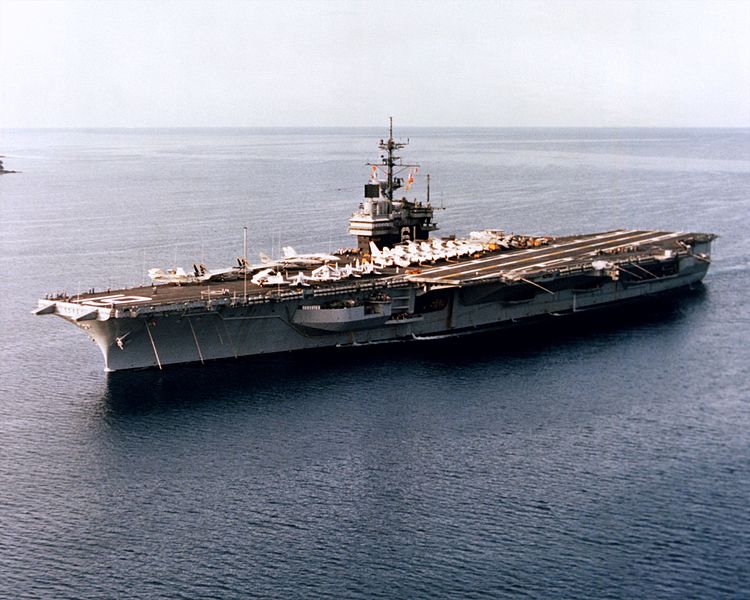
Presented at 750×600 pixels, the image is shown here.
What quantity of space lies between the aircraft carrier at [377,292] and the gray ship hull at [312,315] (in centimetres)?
5

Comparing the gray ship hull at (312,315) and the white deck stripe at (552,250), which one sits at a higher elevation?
the white deck stripe at (552,250)

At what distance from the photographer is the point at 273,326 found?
147 feet

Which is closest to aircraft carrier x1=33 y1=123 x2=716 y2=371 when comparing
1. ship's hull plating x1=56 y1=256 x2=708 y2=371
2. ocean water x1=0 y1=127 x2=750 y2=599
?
ship's hull plating x1=56 y1=256 x2=708 y2=371

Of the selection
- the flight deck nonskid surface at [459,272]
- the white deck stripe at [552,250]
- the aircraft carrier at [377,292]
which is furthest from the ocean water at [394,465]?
the white deck stripe at [552,250]

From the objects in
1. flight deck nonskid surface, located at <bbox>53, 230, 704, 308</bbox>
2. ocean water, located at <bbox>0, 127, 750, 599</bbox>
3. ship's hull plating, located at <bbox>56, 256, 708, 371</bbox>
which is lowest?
ocean water, located at <bbox>0, 127, 750, 599</bbox>

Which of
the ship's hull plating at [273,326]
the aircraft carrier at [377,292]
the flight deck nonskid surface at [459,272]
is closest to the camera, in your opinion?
the ship's hull plating at [273,326]

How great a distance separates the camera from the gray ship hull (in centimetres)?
4153

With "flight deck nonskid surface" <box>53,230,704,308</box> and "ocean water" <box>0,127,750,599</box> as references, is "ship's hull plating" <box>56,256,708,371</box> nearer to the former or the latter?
"flight deck nonskid surface" <box>53,230,704,308</box>

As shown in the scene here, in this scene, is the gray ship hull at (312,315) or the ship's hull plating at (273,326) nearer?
the gray ship hull at (312,315)

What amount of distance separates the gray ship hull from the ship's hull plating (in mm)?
42

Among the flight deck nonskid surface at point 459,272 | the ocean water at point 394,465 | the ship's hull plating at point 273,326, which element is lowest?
the ocean water at point 394,465

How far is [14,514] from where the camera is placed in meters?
29.1

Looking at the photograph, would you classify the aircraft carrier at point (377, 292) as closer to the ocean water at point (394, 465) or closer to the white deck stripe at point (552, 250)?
the white deck stripe at point (552, 250)

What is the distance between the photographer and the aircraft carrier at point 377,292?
42281mm
